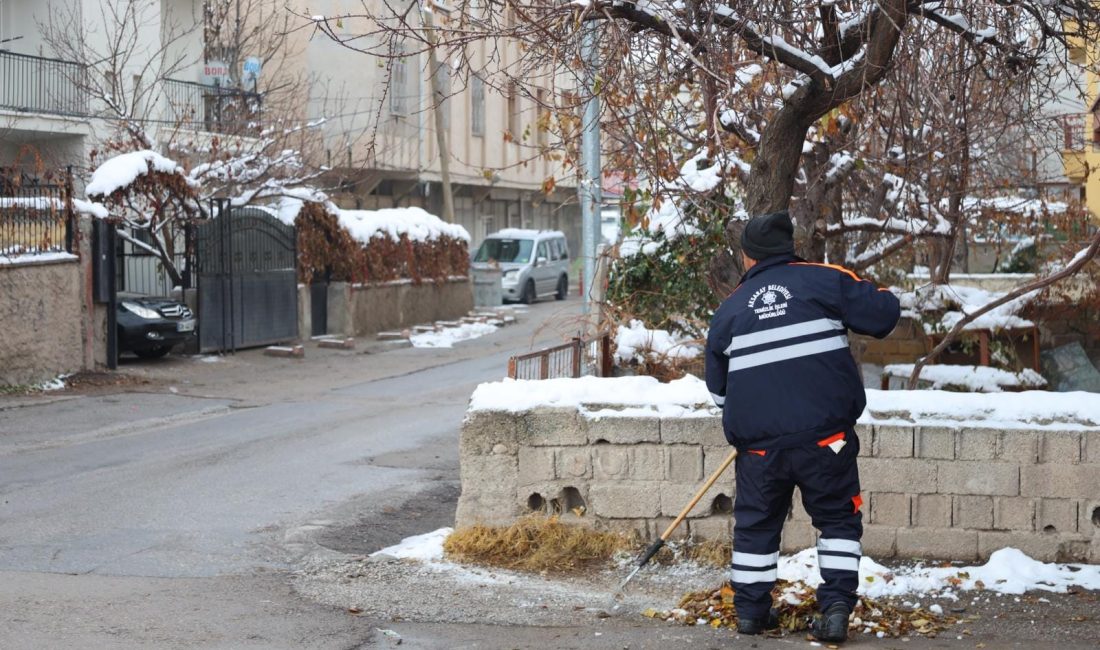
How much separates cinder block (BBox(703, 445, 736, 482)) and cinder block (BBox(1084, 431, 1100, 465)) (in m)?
1.70

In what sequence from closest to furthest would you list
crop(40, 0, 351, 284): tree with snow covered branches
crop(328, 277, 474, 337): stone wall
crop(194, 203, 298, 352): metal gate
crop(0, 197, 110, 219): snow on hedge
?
crop(0, 197, 110, 219): snow on hedge, crop(40, 0, 351, 284): tree with snow covered branches, crop(194, 203, 298, 352): metal gate, crop(328, 277, 474, 337): stone wall

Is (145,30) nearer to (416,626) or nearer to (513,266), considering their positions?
(513,266)

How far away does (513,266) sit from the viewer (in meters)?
33.4

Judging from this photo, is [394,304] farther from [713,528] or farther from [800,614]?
[800,614]

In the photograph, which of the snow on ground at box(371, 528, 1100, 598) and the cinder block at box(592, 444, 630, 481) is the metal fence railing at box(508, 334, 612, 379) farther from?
the snow on ground at box(371, 528, 1100, 598)

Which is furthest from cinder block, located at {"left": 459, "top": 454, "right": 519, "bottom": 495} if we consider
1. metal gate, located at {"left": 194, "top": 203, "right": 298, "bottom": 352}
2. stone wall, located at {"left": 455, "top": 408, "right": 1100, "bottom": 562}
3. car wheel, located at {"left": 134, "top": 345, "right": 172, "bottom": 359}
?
metal gate, located at {"left": 194, "top": 203, "right": 298, "bottom": 352}

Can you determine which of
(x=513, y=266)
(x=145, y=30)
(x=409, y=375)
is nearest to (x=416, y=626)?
(x=409, y=375)

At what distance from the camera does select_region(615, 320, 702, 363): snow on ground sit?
1077 cm

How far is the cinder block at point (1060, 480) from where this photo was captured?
6262 millimetres

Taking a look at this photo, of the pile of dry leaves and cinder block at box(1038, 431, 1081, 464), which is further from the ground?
cinder block at box(1038, 431, 1081, 464)

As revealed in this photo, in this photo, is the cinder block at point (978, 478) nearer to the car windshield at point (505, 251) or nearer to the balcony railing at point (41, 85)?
the balcony railing at point (41, 85)

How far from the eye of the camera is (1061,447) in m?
6.29

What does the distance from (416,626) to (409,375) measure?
1329 cm

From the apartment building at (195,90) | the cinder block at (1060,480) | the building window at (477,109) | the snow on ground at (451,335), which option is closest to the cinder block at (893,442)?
the cinder block at (1060,480)
